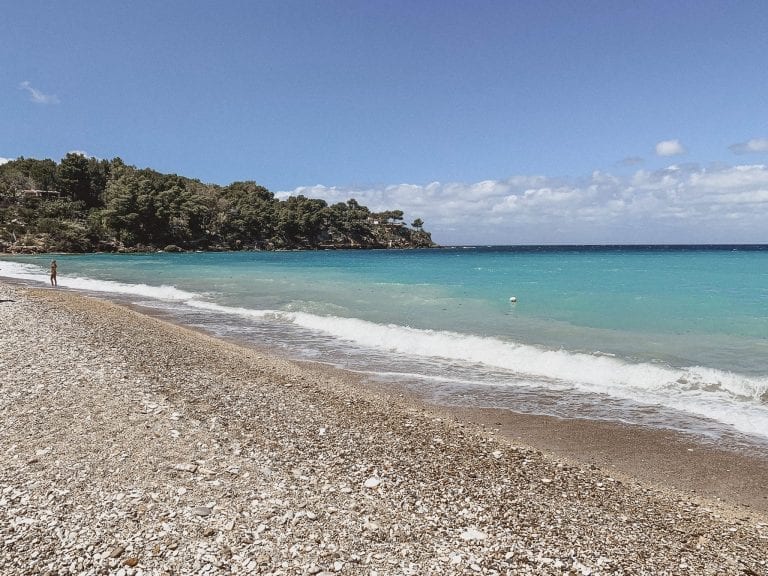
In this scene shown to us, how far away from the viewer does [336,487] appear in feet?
17.1

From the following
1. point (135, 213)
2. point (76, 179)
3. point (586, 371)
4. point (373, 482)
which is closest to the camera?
point (373, 482)

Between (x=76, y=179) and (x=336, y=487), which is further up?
(x=76, y=179)

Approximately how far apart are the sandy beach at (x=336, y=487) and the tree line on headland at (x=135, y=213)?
89694mm

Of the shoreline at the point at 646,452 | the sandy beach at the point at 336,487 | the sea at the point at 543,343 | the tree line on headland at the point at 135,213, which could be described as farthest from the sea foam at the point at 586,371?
the tree line on headland at the point at 135,213

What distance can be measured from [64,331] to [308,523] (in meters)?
12.3

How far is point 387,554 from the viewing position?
4.06 m

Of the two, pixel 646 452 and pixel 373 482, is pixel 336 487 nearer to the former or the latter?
pixel 373 482

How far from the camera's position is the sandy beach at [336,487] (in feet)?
13.2

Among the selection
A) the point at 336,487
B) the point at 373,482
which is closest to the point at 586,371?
the point at 373,482

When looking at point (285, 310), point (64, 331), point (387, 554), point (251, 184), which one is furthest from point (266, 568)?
point (251, 184)

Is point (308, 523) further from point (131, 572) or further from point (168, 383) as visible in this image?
point (168, 383)

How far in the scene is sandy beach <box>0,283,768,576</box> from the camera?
4.02 meters

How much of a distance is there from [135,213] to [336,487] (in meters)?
107

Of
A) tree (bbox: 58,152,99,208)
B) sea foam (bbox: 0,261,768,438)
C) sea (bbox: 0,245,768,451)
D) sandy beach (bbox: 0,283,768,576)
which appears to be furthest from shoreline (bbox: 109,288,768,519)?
tree (bbox: 58,152,99,208)
